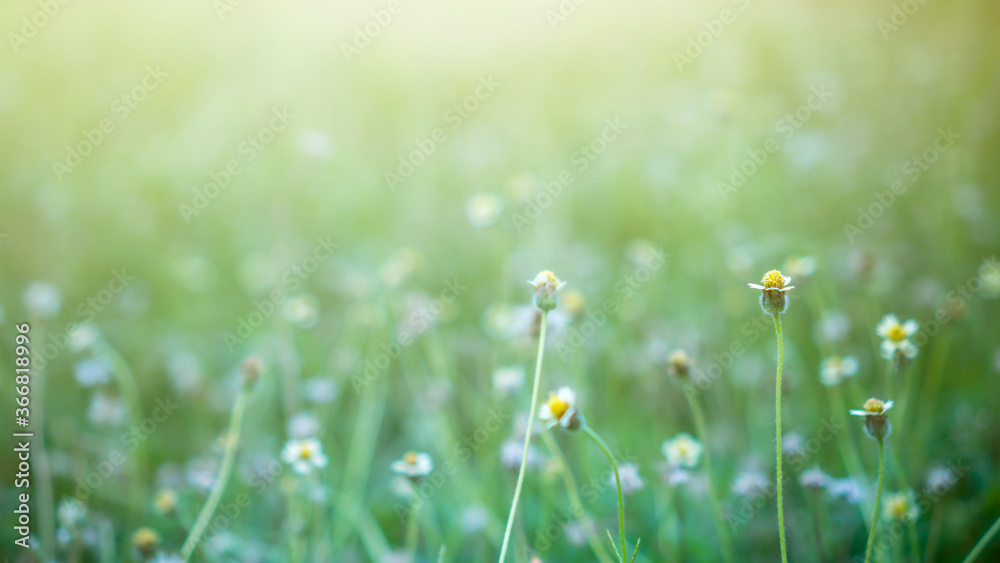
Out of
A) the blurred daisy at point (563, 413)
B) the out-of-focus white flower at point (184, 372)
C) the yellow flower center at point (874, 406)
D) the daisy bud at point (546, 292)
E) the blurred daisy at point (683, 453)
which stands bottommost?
the out-of-focus white flower at point (184, 372)

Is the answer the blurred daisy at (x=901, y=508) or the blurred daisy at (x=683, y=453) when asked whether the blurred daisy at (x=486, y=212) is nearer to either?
the blurred daisy at (x=683, y=453)

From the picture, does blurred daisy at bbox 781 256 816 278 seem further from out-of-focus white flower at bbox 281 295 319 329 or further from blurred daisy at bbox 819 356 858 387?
out-of-focus white flower at bbox 281 295 319 329

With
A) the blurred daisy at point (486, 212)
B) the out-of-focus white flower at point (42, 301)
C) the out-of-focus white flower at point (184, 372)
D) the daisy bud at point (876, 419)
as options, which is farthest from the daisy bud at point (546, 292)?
the out-of-focus white flower at point (42, 301)

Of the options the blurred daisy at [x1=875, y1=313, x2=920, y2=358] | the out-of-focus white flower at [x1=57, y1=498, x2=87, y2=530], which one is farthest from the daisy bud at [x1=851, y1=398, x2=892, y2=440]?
the out-of-focus white flower at [x1=57, y1=498, x2=87, y2=530]

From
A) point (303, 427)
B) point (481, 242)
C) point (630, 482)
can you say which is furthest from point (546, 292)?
point (481, 242)

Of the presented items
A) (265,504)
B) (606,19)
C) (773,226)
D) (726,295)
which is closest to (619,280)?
(726,295)
